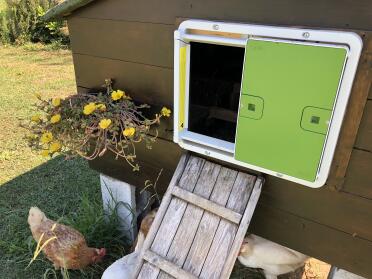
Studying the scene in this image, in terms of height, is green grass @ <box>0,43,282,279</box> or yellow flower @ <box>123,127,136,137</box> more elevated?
yellow flower @ <box>123,127,136,137</box>

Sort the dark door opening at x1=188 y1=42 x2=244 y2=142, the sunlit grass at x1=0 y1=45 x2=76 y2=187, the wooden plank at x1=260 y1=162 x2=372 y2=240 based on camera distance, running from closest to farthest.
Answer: the wooden plank at x1=260 y1=162 x2=372 y2=240, the dark door opening at x1=188 y1=42 x2=244 y2=142, the sunlit grass at x1=0 y1=45 x2=76 y2=187

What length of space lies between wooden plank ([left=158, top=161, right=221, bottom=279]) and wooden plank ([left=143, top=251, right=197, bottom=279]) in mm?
27

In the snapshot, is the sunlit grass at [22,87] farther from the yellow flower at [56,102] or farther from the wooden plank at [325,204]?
the wooden plank at [325,204]

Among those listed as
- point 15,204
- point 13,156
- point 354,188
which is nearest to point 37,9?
point 13,156

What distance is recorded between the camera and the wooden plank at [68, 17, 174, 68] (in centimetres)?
178

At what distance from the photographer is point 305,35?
1315mm

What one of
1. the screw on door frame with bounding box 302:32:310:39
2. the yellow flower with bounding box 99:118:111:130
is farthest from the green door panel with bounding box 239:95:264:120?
the yellow flower with bounding box 99:118:111:130

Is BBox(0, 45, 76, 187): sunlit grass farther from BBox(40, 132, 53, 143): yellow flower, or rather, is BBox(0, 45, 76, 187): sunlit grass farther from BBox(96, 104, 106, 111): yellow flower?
BBox(96, 104, 106, 111): yellow flower

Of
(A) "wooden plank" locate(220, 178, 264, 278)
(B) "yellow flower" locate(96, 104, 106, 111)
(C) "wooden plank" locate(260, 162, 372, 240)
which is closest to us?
(C) "wooden plank" locate(260, 162, 372, 240)

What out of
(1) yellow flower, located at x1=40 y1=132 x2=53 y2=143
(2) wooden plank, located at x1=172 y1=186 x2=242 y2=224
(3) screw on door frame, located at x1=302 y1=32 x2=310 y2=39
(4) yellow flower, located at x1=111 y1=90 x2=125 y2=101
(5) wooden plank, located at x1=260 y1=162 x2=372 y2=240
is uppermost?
(3) screw on door frame, located at x1=302 y1=32 x2=310 y2=39

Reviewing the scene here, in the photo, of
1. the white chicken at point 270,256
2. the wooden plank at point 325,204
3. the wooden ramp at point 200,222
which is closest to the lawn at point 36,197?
the white chicken at point 270,256

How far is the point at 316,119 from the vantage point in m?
1.41

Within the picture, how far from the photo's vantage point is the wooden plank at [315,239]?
1.61 metres

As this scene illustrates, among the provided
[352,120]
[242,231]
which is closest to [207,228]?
[242,231]
